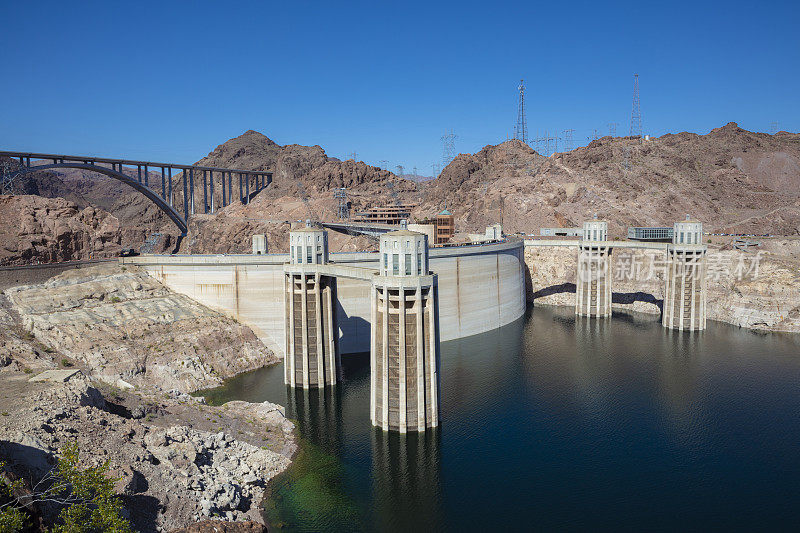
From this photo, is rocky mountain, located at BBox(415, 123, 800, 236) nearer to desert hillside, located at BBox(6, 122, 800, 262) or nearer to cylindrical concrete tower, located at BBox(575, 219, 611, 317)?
desert hillside, located at BBox(6, 122, 800, 262)

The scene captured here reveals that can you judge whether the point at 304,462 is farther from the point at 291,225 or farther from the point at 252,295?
the point at 291,225

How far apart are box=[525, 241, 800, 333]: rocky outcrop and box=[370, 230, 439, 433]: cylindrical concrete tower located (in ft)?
213

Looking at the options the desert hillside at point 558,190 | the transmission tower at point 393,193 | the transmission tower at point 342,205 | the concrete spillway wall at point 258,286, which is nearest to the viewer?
the concrete spillway wall at point 258,286

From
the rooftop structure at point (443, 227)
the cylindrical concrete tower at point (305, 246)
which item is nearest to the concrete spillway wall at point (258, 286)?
the cylindrical concrete tower at point (305, 246)

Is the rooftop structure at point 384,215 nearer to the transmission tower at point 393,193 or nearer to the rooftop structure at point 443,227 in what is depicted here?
the transmission tower at point 393,193

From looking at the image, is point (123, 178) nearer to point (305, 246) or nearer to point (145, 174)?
point (145, 174)

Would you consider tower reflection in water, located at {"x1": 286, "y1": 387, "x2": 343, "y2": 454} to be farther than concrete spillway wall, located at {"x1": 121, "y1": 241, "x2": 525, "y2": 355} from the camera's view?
No

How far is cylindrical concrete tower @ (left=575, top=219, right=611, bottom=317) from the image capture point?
322 ft

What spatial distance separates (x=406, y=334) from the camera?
151 feet

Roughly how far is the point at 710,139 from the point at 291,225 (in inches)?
5045

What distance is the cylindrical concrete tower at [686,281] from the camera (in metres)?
84.6

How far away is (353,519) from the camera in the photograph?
1405 inches

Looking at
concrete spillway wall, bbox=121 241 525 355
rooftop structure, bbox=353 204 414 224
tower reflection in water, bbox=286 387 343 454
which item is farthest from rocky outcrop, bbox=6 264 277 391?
rooftop structure, bbox=353 204 414 224

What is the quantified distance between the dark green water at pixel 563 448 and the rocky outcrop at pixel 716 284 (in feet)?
48.1
